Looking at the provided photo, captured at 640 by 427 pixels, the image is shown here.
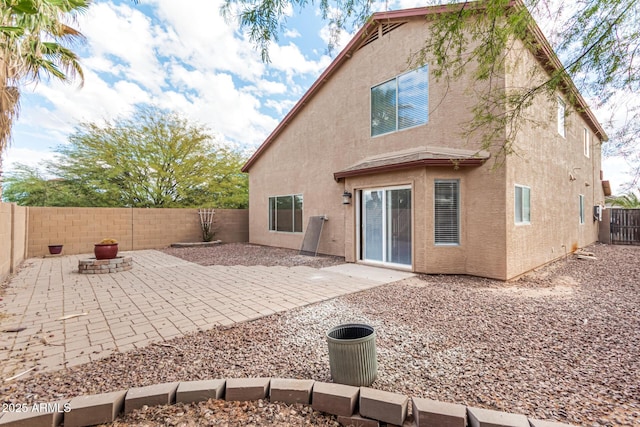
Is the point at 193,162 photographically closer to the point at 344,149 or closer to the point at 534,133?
the point at 344,149

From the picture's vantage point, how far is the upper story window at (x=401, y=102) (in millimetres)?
7188

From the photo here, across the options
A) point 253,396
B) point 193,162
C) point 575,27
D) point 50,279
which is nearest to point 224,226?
point 193,162

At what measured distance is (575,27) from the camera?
351 cm

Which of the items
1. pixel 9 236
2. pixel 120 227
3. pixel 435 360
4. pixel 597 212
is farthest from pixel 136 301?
pixel 597 212

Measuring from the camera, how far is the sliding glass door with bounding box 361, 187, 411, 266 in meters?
7.00

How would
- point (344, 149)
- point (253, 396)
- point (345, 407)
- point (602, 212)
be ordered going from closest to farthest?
point (345, 407)
point (253, 396)
point (344, 149)
point (602, 212)

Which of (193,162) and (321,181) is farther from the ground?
(193,162)

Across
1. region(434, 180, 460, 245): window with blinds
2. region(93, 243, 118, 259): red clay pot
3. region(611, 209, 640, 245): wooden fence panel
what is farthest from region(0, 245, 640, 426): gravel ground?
region(611, 209, 640, 245): wooden fence panel

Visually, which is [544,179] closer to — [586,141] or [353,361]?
[586,141]

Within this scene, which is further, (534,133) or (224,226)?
(224,226)

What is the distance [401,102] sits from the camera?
25.3ft

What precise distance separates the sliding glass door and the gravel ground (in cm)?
251

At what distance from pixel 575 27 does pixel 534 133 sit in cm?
444

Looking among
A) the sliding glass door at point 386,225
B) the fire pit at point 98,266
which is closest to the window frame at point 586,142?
the sliding glass door at point 386,225
